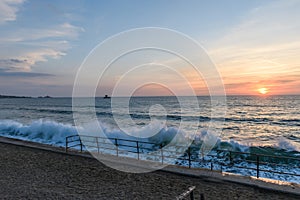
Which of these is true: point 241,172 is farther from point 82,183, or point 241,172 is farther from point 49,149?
point 49,149

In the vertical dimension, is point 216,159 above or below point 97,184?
below

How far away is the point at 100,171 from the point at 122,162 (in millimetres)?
1315

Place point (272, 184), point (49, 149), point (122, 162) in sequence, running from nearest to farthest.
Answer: point (272, 184)
point (122, 162)
point (49, 149)

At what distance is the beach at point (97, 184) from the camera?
6344 mm

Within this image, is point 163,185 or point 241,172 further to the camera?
point 241,172

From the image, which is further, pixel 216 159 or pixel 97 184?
pixel 216 159

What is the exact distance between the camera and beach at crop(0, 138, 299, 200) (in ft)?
20.8

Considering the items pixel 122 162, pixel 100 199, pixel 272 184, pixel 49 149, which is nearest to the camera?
pixel 100 199

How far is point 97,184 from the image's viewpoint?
724 centimetres

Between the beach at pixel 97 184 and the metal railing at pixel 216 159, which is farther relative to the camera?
the metal railing at pixel 216 159

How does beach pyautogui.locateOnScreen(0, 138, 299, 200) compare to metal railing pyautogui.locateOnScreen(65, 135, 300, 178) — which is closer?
beach pyautogui.locateOnScreen(0, 138, 299, 200)

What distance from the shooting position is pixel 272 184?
278 inches

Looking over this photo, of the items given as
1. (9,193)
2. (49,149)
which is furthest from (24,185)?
(49,149)

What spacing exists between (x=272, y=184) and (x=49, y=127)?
19963 mm
